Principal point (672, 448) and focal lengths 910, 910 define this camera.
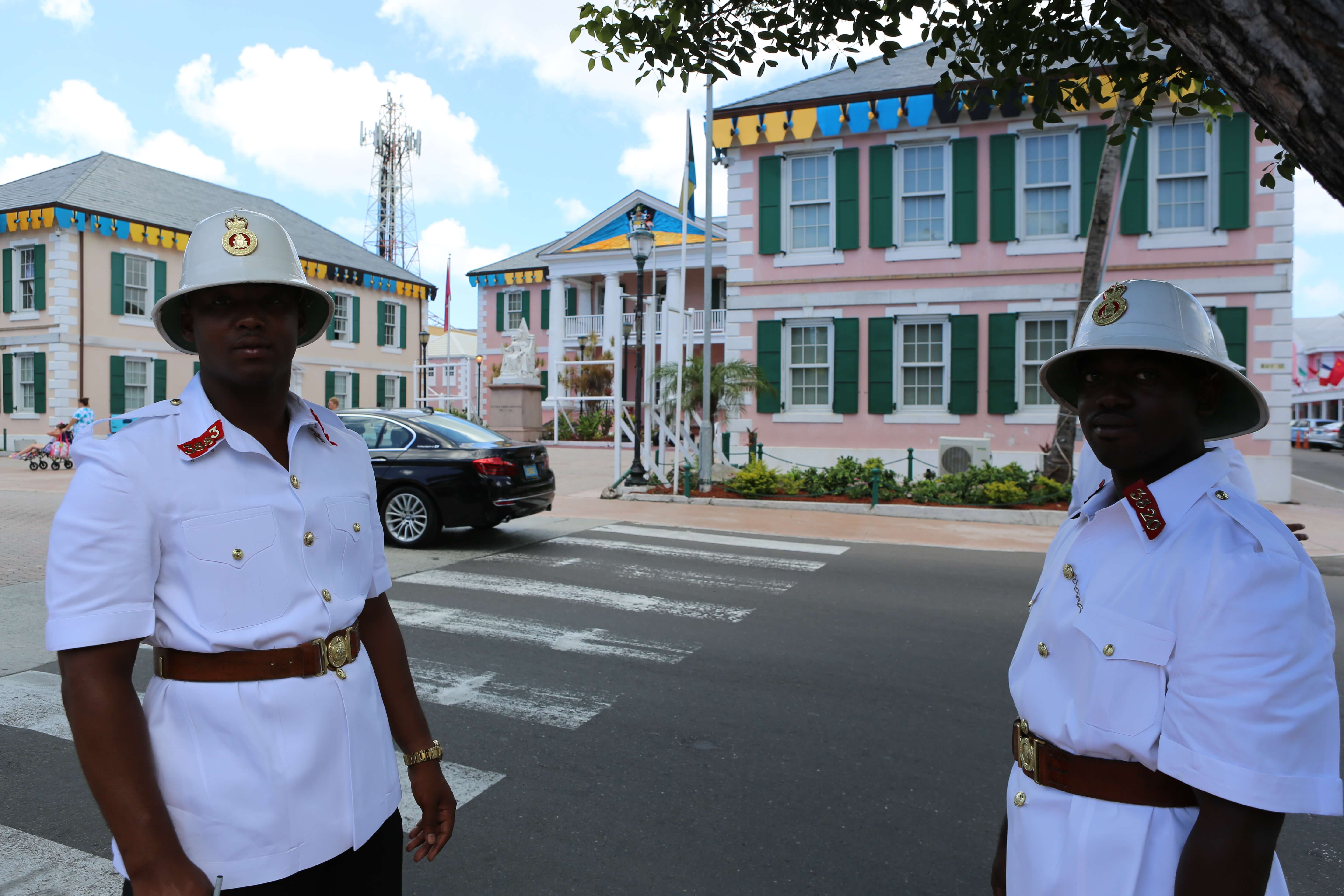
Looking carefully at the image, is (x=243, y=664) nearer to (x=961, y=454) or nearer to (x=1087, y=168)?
(x=961, y=454)

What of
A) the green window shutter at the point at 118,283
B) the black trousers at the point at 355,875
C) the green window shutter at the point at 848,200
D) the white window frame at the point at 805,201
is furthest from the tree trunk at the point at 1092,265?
the green window shutter at the point at 118,283

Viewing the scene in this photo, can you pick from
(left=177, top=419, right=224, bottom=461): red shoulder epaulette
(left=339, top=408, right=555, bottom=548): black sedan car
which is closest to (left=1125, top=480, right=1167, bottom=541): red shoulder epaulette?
(left=177, top=419, right=224, bottom=461): red shoulder epaulette

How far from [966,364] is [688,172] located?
280 inches

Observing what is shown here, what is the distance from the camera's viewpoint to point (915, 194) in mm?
18906

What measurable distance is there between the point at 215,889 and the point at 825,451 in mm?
18348

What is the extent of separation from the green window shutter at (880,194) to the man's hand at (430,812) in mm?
18201

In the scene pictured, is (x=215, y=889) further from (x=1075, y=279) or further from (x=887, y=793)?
(x=1075, y=279)

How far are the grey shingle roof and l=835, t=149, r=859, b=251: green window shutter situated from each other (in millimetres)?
16551

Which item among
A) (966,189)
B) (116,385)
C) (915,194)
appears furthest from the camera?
(116,385)

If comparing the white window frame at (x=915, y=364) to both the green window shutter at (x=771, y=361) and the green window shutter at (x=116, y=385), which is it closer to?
the green window shutter at (x=771, y=361)

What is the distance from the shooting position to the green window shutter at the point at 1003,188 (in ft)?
59.5

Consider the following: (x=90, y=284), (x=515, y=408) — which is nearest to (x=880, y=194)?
(x=515, y=408)

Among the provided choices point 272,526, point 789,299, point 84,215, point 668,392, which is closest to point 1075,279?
point 789,299

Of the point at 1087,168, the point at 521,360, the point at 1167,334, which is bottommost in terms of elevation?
the point at 1167,334
